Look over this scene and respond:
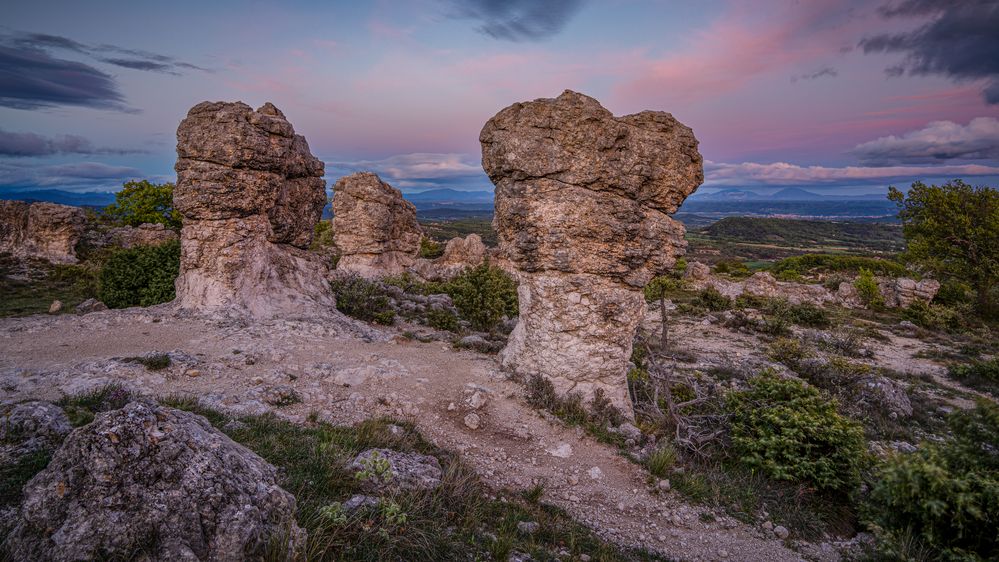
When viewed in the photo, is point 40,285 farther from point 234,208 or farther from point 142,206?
point 234,208

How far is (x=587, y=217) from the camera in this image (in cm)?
938

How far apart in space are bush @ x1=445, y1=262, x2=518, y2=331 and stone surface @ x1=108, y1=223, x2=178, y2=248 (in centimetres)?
2019

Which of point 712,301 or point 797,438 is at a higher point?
point 797,438

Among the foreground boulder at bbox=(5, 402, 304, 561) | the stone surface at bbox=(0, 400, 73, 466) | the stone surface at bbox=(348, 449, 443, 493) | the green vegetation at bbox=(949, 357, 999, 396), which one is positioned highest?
the foreground boulder at bbox=(5, 402, 304, 561)

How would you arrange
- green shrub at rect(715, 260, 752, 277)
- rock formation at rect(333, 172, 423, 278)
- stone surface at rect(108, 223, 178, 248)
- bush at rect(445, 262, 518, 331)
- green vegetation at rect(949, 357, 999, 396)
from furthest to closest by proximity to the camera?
green shrub at rect(715, 260, 752, 277)
rock formation at rect(333, 172, 423, 278)
stone surface at rect(108, 223, 178, 248)
bush at rect(445, 262, 518, 331)
green vegetation at rect(949, 357, 999, 396)

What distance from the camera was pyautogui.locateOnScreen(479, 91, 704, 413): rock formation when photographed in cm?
938

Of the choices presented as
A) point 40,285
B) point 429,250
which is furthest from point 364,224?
point 40,285

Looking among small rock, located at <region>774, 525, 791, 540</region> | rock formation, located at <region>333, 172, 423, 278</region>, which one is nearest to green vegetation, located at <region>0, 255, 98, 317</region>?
rock formation, located at <region>333, 172, 423, 278</region>

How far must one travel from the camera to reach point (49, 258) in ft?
85.7

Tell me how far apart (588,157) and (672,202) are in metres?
2.25

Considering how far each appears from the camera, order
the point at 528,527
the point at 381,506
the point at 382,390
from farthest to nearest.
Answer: the point at 382,390 < the point at 528,527 < the point at 381,506

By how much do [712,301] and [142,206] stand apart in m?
42.1

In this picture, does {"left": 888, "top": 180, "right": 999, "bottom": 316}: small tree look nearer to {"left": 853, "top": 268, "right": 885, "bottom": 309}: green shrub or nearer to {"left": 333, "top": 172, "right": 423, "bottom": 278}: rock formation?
{"left": 853, "top": 268, "right": 885, "bottom": 309}: green shrub

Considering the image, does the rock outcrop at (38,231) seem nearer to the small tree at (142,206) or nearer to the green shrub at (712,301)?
the small tree at (142,206)
